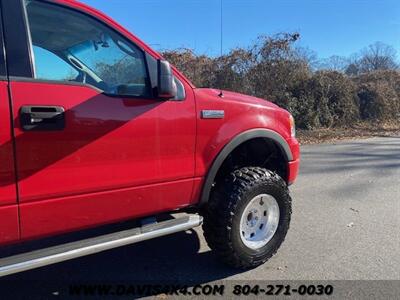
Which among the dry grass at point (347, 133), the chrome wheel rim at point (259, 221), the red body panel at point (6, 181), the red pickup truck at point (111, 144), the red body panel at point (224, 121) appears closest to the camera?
the red body panel at point (6, 181)

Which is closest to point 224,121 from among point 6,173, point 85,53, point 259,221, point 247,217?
point 247,217

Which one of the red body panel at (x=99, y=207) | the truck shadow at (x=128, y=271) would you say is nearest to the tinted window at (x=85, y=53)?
the red body panel at (x=99, y=207)

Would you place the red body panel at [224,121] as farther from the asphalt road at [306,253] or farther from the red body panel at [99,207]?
the asphalt road at [306,253]

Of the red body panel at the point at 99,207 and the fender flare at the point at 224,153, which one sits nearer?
the red body panel at the point at 99,207

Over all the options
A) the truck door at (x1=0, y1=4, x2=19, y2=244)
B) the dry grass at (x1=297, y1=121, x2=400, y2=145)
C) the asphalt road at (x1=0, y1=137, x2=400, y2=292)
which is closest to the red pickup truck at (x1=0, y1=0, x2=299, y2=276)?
the truck door at (x1=0, y1=4, x2=19, y2=244)

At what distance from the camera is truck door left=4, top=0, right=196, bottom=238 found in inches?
112

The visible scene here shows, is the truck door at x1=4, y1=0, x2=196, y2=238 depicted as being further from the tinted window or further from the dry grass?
the dry grass

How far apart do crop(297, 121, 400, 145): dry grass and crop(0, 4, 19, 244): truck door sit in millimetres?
10546

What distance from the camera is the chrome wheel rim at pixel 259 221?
13.5 feet

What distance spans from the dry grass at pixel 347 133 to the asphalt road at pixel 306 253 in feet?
21.4

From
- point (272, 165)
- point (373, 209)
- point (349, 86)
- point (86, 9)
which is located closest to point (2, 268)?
point (86, 9)

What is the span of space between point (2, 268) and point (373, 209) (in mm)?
4602

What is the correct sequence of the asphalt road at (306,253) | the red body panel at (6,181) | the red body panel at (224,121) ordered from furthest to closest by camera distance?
the asphalt road at (306,253) → the red body panel at (224,121) → the red body panel at (6,181)

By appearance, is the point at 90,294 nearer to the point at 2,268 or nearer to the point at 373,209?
the point at 2,268
